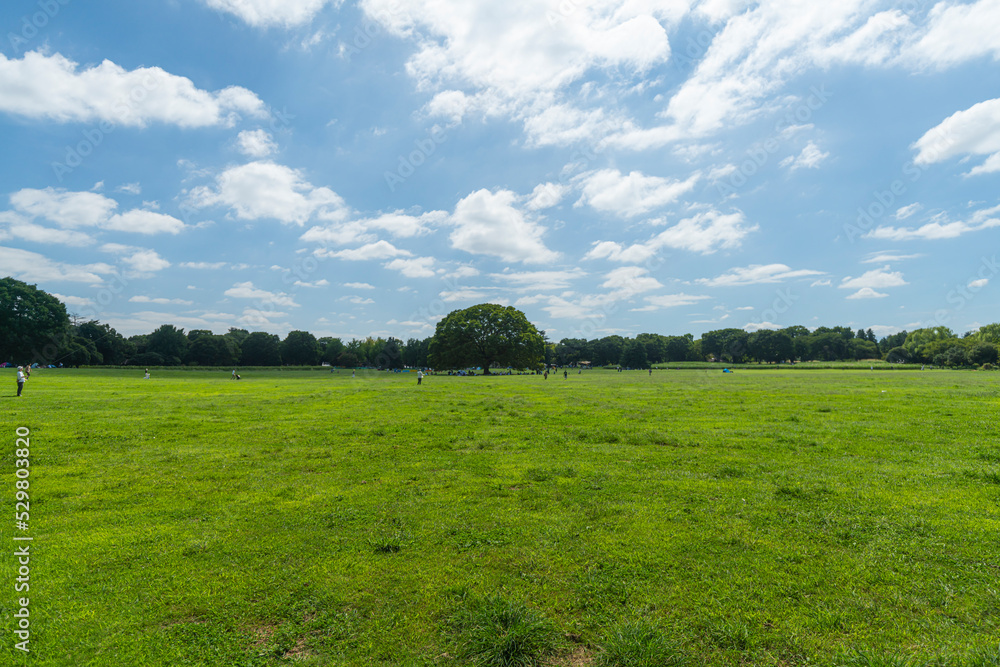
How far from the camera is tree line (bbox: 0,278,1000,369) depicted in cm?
8856

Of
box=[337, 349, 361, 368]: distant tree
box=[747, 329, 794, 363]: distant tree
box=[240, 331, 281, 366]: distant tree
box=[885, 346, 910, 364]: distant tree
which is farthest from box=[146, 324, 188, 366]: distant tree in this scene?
box=[885, 346, 910, 364]: distant tree

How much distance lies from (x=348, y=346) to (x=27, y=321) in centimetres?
10457

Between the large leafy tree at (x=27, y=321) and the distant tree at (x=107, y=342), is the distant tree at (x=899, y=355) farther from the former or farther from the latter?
the distant tree at (x=107, y=342)

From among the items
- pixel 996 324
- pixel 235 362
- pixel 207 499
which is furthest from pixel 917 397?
pixel 996 324

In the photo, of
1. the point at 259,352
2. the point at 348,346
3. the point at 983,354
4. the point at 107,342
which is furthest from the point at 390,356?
the point at 983,354

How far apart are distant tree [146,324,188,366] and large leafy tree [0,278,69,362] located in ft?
152

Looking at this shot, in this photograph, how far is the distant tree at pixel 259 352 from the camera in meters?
156

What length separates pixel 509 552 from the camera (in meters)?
7.00

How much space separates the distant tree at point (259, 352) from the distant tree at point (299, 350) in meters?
6.01

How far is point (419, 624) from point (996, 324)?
784 ft

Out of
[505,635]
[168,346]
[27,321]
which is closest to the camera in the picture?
[505,635]

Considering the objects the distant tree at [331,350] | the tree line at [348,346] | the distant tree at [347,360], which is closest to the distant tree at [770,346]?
the tree line at [348,346]

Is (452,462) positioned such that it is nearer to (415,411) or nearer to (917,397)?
(415,411)

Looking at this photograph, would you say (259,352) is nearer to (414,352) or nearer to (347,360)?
(347,360)
